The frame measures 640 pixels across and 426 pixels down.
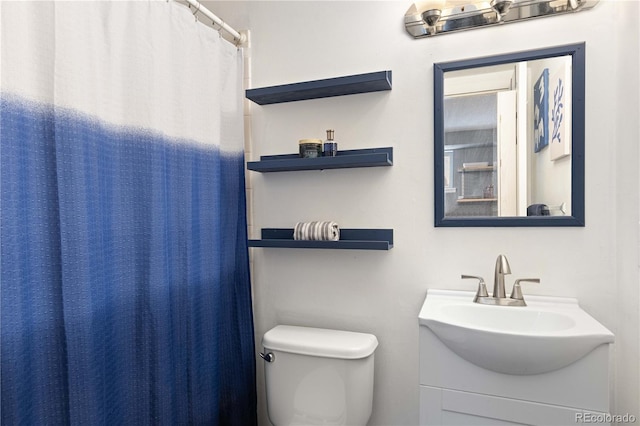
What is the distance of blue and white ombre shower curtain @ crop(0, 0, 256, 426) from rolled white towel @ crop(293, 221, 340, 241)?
11.7 inches

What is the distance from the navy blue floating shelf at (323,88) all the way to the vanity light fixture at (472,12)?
0.24 m

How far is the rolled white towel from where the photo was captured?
60.9 inches

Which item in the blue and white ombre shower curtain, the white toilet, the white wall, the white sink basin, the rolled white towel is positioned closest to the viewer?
the blue and white ombre shower curtain

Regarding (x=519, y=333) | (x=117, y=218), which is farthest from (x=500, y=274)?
(x=117, y=218)

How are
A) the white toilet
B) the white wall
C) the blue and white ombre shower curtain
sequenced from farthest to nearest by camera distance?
1. the white toilet
2. the white wall
3. the blue and white ombre shower curtain

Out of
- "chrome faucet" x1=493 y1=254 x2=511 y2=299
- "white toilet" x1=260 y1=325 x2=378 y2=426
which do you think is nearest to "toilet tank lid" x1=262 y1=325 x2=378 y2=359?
"white toilet" x1=260 y1=325 x2=378 y2=426

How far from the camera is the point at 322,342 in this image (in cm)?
147

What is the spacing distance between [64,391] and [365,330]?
108cm

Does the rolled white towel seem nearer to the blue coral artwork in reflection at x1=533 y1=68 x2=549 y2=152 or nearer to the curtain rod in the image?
the blue coral artwork in reflection at x1=533 y1=68 x2=549 y2=152

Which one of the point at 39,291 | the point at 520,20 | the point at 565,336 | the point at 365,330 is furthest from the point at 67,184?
the point at 520,20

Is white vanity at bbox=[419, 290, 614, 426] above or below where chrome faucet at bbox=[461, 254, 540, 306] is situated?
below

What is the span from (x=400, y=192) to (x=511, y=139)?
46 cm

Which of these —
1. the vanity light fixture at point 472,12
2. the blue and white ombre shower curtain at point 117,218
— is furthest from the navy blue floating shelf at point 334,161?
the vanity light fixture at point 472,12

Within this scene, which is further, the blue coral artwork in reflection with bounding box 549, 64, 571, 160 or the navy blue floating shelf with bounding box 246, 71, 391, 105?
the navy blue floating shelf with bounding box 246, 71, 391, 105
